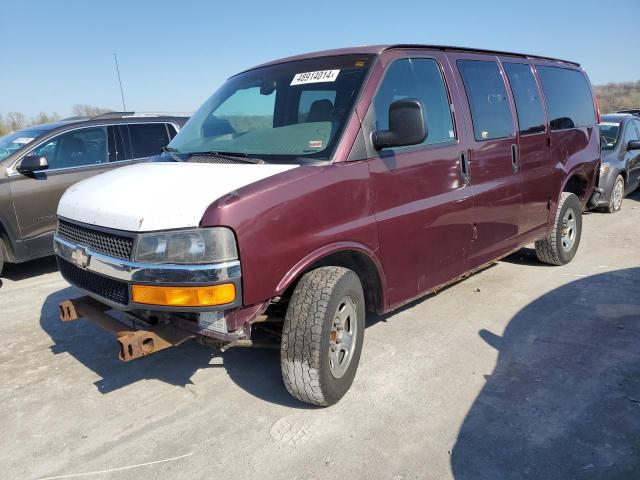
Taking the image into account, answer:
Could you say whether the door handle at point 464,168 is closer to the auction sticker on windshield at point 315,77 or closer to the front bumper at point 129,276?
the auction sticker on windshield at point 315,77

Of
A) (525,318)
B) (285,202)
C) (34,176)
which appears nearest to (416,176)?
(285,202)

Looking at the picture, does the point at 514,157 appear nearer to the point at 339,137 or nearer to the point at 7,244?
the point at 339,137

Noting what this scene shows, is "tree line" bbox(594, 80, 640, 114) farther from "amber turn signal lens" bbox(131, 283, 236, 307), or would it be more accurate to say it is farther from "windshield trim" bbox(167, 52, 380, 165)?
"amber turn signal lens" bbox(131, 283, 236, 307)

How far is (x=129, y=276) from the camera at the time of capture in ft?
8.71

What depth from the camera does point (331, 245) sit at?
2990mm

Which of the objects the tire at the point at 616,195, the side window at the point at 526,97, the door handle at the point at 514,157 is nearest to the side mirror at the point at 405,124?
the door handle at the point at 514,157

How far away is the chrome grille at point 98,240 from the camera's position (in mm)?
2724

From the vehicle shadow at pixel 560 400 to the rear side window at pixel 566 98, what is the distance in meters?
2.06

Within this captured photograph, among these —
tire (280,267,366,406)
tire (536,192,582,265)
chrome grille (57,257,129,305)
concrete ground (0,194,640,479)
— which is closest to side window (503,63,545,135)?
tire (536,192,582,265)

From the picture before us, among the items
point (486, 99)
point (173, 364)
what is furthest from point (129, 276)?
point (486, 99)

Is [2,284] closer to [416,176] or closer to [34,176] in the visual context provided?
[34,176]

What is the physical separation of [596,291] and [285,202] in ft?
12.2

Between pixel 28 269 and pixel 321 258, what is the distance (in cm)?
542

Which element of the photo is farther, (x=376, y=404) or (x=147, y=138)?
(x=147, y=138)
